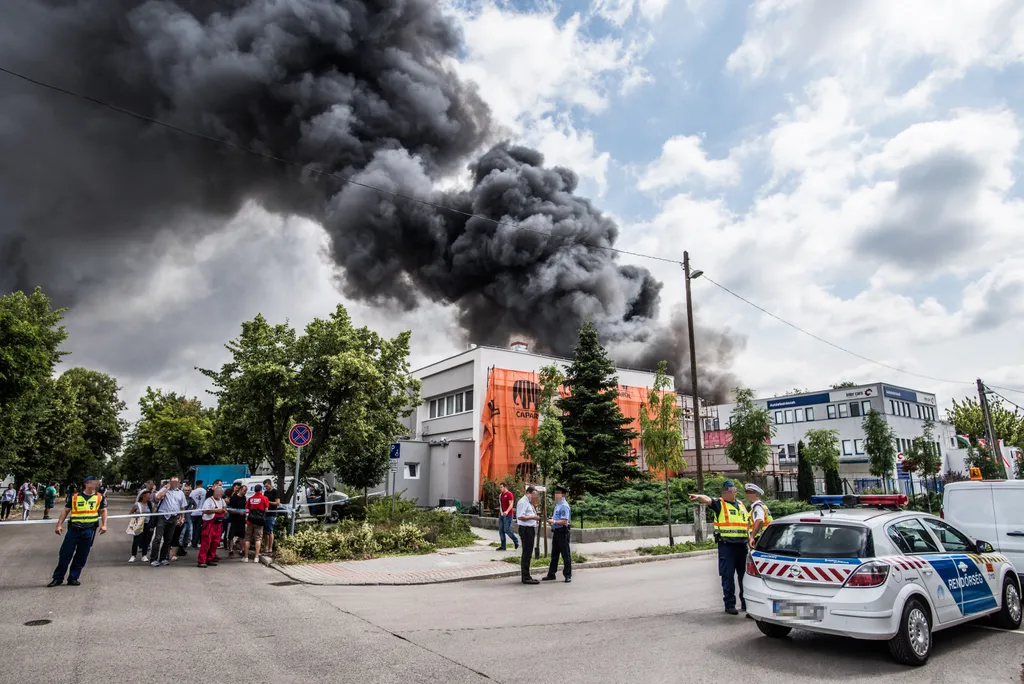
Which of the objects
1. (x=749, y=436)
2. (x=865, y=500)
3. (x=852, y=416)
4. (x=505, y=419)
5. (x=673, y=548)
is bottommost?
(x=673, y=548)

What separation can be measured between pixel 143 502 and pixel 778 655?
12.1m

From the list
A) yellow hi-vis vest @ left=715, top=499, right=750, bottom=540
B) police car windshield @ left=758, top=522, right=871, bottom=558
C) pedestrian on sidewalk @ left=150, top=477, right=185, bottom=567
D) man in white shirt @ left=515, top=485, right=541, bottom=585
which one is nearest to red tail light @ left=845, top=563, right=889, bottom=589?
police car windshield @ left=758, top=522, right=871, bottom=558

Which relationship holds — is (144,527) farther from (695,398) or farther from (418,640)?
(695,398)

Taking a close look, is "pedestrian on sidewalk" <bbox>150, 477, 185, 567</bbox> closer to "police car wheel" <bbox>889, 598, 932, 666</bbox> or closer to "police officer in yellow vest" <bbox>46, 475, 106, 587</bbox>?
"police officer in yellow vest" <bbox>46, 475, 106, 587</bbox>

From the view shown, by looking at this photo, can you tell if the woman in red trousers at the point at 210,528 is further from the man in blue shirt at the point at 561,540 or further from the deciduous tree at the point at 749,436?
the deciduous tree at the point at 749,436

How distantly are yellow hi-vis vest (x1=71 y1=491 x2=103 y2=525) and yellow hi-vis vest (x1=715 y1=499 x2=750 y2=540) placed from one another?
9.72m

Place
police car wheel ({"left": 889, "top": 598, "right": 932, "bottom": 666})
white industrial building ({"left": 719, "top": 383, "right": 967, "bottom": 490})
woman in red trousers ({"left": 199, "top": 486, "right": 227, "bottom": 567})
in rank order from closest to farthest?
1. police car wheel ({"left": 889, "top": 598, "right": 932, "bottom": 666})
2. woman in red trousers ({"left": 199, "top": 486, "right": 227, "bottom": 567})
3. white industrial building ({"left": 719, "top": 383, "right": 967, "bottom": 490})

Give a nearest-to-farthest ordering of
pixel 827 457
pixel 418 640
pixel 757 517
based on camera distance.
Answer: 1. pixel 418 640
2. pixel 757 517
3. pixel 827 457

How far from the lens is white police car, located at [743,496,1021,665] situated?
5.64 m

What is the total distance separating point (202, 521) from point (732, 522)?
422 inches

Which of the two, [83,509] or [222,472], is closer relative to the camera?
[83,509]

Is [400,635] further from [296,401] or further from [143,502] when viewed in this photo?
[296,401]

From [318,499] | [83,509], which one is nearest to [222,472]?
[318,499]

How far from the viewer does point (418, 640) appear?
257 inches
